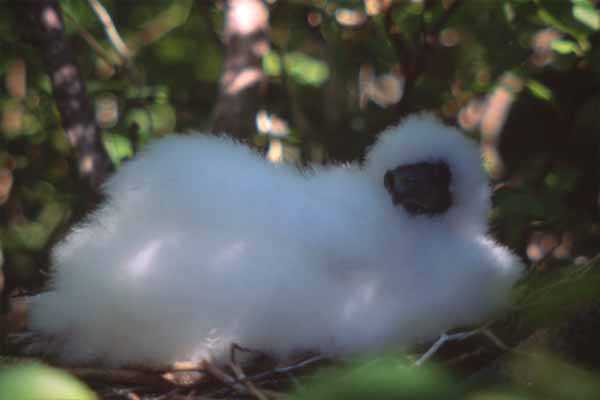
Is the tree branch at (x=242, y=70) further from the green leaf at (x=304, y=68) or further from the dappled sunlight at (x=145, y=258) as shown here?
the dappled sunlight at (x=145, y=258)

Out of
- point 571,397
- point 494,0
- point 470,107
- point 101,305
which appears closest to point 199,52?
point 470,107

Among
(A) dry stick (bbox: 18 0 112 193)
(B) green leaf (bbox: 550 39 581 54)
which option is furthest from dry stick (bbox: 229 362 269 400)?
(B) green leaf (bbox: 550 39 581 54)

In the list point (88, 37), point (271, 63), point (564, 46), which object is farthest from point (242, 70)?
point (564, 46)

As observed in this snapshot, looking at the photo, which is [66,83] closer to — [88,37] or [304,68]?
[88,37]

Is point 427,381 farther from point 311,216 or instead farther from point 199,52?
point 199,52

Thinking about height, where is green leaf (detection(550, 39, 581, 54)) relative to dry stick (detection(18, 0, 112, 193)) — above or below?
below

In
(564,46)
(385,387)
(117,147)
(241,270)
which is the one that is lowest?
(385,387)

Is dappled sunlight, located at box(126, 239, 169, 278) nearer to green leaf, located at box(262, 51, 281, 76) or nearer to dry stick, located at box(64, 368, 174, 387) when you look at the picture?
dry stick, located at box(64, 368, 174, 387)
